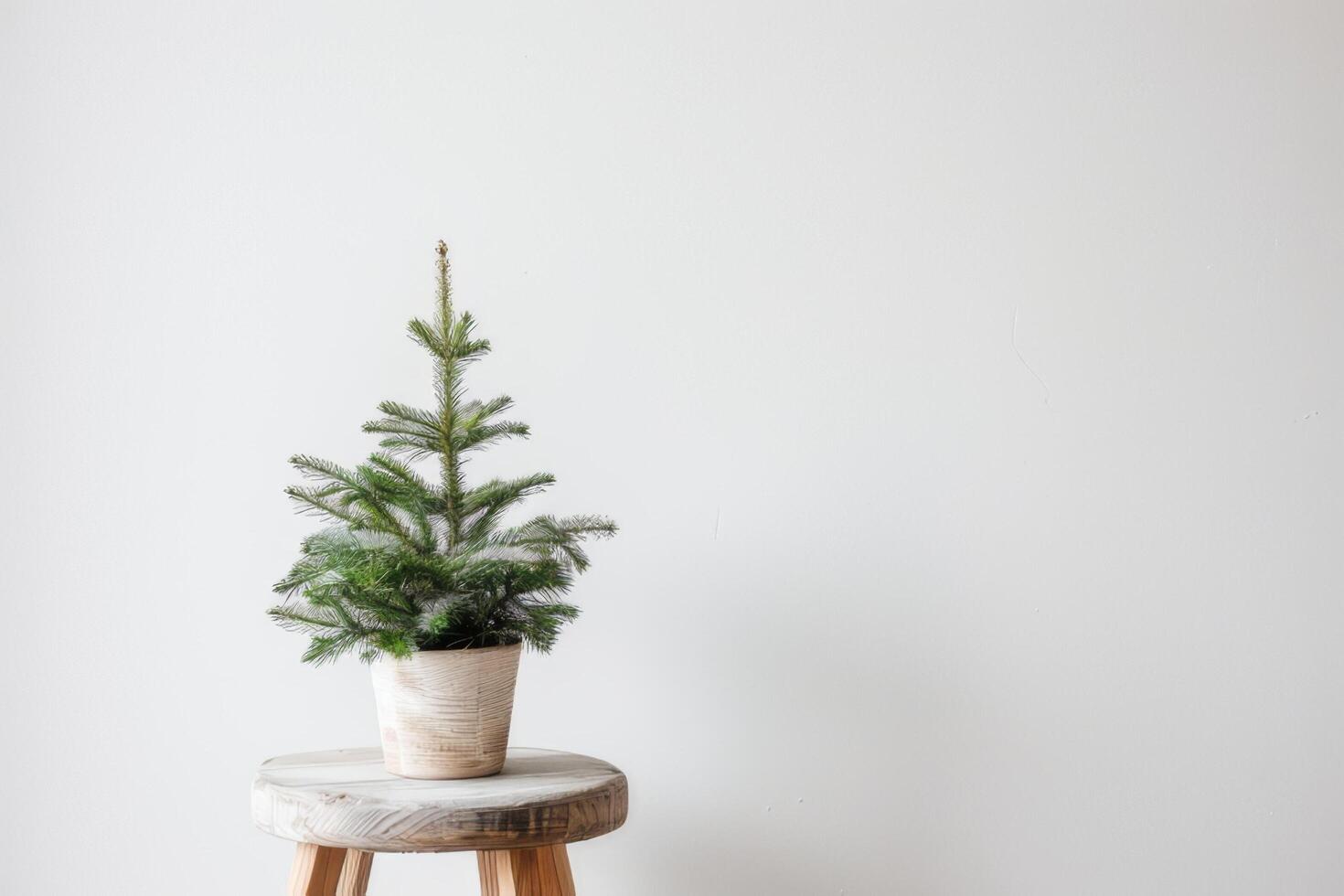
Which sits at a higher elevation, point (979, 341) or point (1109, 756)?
point (979, 341)

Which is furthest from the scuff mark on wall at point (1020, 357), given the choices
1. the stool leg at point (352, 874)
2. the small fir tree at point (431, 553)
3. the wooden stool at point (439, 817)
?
the stool leg at point (352, 874)

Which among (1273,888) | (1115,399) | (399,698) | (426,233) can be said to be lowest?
(1273,888)

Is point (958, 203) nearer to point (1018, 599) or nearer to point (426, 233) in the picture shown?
point (1018, 599)

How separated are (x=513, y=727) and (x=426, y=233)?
0.54 metres

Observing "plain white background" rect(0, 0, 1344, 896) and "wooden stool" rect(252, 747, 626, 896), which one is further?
"plain white background" rect(0, 0, 1344, 896)

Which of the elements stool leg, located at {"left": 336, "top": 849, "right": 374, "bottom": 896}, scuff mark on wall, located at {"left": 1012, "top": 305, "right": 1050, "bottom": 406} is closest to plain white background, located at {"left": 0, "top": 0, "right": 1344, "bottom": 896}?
scuff mark on wall, located at {"left": 1012, "top": 305, "right": 1050, "bottom": 406}

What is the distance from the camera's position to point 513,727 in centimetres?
113

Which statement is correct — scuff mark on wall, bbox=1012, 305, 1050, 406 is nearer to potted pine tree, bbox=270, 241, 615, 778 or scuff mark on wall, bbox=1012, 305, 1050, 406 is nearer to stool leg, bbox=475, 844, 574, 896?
potted pine tree, bbox=270, 241, 615, 778

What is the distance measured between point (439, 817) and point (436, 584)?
0.60 ft

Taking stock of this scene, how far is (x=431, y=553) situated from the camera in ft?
2.86

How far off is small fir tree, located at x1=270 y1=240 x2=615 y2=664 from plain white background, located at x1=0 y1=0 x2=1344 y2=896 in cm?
24

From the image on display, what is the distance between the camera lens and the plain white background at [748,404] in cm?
113

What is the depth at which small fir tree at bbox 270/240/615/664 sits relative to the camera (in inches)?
32.6

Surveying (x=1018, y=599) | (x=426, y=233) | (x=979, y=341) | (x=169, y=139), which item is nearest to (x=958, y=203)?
(x=979, y=341)
